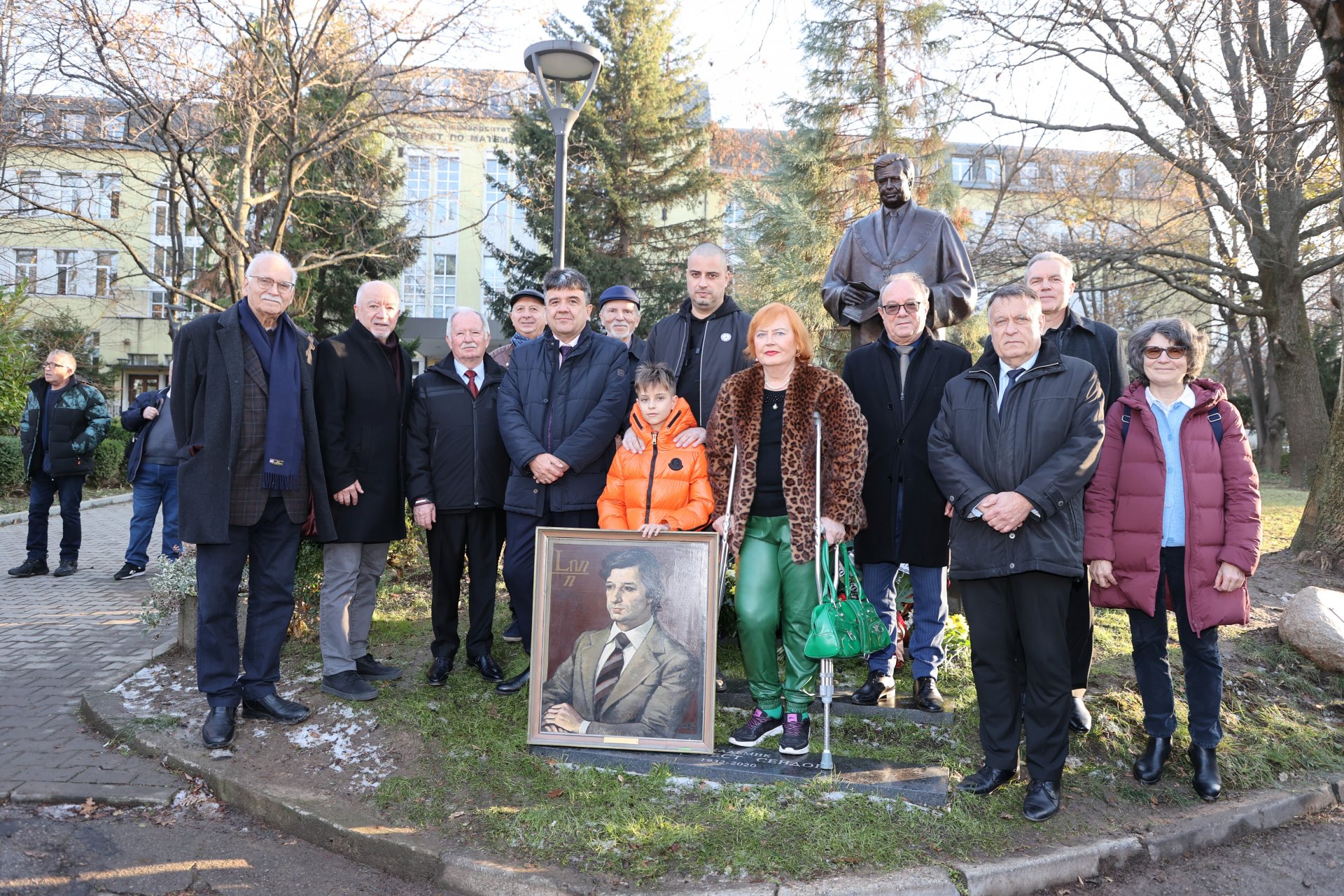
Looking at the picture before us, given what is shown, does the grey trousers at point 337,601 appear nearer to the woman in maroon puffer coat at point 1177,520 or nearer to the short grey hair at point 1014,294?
the short grey hair at point 1014,294

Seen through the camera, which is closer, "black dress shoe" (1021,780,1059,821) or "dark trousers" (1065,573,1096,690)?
"black dress shoe" (1021,780,1059,821)

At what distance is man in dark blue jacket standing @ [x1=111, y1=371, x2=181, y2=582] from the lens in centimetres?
888

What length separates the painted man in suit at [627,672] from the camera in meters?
4.31

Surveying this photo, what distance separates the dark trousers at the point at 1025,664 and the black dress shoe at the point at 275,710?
11.7 ft

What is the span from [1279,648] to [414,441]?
5977 millimetres

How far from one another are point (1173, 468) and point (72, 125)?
1314cm

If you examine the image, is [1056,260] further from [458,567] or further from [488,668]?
[488,668]

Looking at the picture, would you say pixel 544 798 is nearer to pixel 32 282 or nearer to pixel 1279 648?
pixel 1279 648

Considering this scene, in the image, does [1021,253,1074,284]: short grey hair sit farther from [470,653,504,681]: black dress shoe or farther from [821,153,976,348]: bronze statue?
[470,653,504,681]: black dress shoe

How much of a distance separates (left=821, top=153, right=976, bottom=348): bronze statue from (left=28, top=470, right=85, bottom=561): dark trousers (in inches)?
327

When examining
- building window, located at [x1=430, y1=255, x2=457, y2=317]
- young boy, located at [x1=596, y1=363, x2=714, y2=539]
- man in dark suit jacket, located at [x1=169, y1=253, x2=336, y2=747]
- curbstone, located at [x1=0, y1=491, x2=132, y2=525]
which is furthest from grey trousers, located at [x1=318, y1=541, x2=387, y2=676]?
building window, located at [x1=430, y1=255, x2=457, y2=317]

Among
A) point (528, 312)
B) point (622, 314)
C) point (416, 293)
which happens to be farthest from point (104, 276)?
point (416, 293)

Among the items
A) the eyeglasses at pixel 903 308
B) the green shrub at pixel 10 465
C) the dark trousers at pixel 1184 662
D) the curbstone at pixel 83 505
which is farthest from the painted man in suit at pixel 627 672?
the green shrub at pixel 10 465

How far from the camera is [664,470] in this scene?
4449 millimetres
